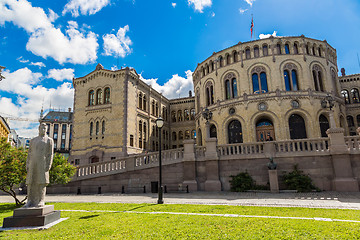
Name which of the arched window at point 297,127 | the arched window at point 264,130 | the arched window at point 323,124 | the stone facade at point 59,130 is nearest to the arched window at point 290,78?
the arched window at point 297,127

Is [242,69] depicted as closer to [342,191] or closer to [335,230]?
[342,191]

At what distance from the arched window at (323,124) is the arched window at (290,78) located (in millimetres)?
4547

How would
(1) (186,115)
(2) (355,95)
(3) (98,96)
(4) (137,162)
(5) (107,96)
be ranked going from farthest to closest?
(1) (186,115)
(2) (355,95)
(3) (98,96)
(5) (107,96)
(4) (137,162)

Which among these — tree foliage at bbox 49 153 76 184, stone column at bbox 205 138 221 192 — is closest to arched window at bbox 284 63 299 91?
stone column at bbox 205 138 221 192

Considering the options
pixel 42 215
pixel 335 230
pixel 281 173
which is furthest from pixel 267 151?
pixel 42 215

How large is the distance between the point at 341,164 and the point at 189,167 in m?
10.2

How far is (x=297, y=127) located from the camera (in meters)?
26.3

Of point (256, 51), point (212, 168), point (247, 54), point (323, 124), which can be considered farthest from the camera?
point (247, 54)

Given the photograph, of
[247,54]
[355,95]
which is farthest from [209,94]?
[355,95]

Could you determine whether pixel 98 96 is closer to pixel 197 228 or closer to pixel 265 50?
pixel 265 50

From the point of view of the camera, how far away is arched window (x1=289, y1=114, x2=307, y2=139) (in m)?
26.0

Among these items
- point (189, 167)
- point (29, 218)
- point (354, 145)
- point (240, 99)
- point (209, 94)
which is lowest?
point (29, 218)

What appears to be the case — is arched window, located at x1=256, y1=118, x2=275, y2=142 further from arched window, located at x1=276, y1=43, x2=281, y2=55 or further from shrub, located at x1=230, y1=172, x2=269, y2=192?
shrub, located at x1=230, y1=172, x2=269, y2=192

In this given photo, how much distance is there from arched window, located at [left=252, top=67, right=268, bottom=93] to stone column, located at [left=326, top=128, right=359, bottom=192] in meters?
13.2
